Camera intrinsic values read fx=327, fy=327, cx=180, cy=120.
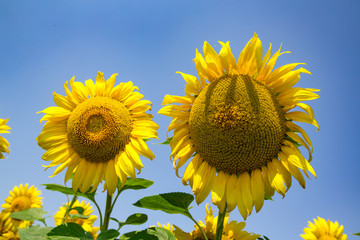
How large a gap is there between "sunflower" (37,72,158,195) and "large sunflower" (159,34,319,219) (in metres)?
0.83

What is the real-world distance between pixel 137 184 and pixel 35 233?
1383 millimetres

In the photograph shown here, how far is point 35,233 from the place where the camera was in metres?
3.97

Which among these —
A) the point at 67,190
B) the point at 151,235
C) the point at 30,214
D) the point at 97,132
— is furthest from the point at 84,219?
the point at 151,235

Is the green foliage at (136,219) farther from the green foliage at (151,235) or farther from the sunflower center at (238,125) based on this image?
the sunflower center at (238,125)

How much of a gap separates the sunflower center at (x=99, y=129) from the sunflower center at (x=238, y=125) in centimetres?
124

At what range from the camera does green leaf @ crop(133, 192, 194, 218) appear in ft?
12.7

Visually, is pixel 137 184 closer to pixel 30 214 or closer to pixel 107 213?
pixel 107 213

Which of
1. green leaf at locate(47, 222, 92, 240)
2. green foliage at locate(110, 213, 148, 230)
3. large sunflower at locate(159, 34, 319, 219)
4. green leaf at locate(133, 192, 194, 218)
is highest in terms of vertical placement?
large sunflower at locate(159, 34, 319, 219)

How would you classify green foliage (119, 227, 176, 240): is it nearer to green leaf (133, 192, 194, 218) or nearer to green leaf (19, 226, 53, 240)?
green leaf (133, 192, 194, 218)

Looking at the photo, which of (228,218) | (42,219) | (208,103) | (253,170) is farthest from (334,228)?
(42,219)

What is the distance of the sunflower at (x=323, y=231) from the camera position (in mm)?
7258

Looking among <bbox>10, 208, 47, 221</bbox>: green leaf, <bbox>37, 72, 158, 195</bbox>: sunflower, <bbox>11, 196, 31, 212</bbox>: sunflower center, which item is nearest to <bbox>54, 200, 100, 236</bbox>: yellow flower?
<bbox>10, 208, 47, 221</bbox>: green leaf

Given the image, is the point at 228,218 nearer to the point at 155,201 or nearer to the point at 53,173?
the point at 155,201

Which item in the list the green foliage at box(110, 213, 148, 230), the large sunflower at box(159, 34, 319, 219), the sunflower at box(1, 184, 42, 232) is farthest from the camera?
the sunflower at box(1, 184, 42, 232)
